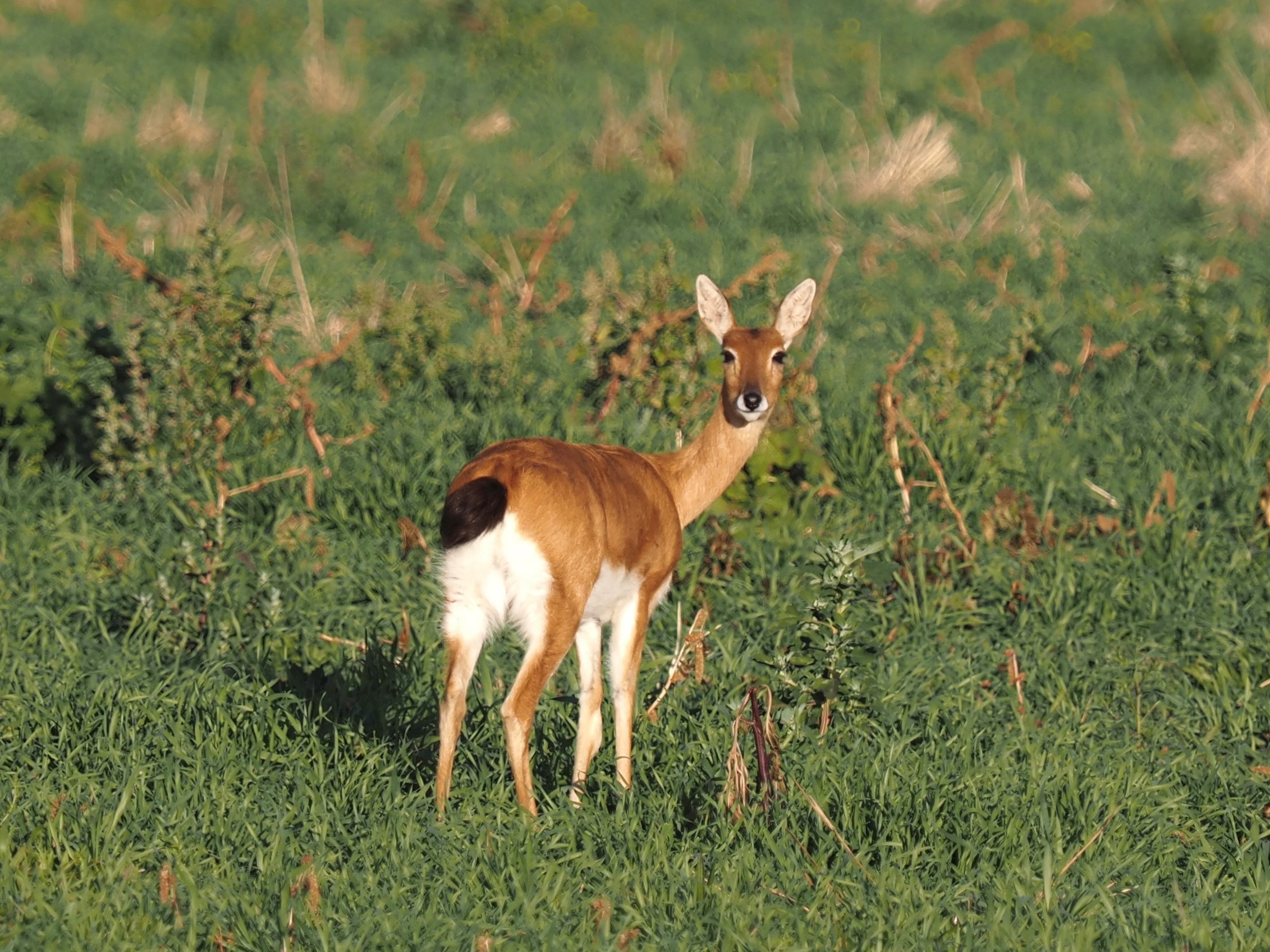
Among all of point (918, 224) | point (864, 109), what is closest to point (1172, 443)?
point (918, 224)

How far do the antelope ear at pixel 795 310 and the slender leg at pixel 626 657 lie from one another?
1.09 m

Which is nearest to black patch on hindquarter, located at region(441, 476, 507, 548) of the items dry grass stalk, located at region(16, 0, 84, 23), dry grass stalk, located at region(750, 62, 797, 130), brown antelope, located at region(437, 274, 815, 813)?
brown antelope, located at region(437, 274, 815, 813)

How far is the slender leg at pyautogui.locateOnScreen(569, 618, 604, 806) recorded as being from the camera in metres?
4.67

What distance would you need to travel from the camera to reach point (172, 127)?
1113 cm

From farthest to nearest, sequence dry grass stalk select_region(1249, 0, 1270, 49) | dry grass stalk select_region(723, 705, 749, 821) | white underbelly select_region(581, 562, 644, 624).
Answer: dry grass stalk select_region(1249, 0, 1270, 49) < white underbelly select_region(581, 562, 644, 624) < dry grass stalk select_region(723, 705, 749, 821)

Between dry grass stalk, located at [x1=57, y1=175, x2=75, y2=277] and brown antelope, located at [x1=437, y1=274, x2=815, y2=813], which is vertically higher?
brown antelope, located at [x1=437, y1=274, x2=815, y2=813]

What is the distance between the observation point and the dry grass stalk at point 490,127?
37.8 feet

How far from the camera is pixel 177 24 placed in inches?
534

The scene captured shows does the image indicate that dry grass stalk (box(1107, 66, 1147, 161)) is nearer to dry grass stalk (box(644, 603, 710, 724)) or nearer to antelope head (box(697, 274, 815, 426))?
antelope head (box(697, 274, 815, 426))

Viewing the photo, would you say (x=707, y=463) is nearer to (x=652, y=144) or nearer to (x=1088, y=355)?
(x=1088, y=355)

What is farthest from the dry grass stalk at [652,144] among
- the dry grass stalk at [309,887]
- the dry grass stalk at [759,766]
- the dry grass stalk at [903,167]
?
the dry grass stalk at [309,887]

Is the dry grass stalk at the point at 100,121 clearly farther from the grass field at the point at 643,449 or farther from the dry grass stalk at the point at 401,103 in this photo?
the dry grass stalk at the point at 401,103

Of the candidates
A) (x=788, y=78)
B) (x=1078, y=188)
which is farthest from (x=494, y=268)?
(x=788, y=78)

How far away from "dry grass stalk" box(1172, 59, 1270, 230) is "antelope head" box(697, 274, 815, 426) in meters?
5.66
